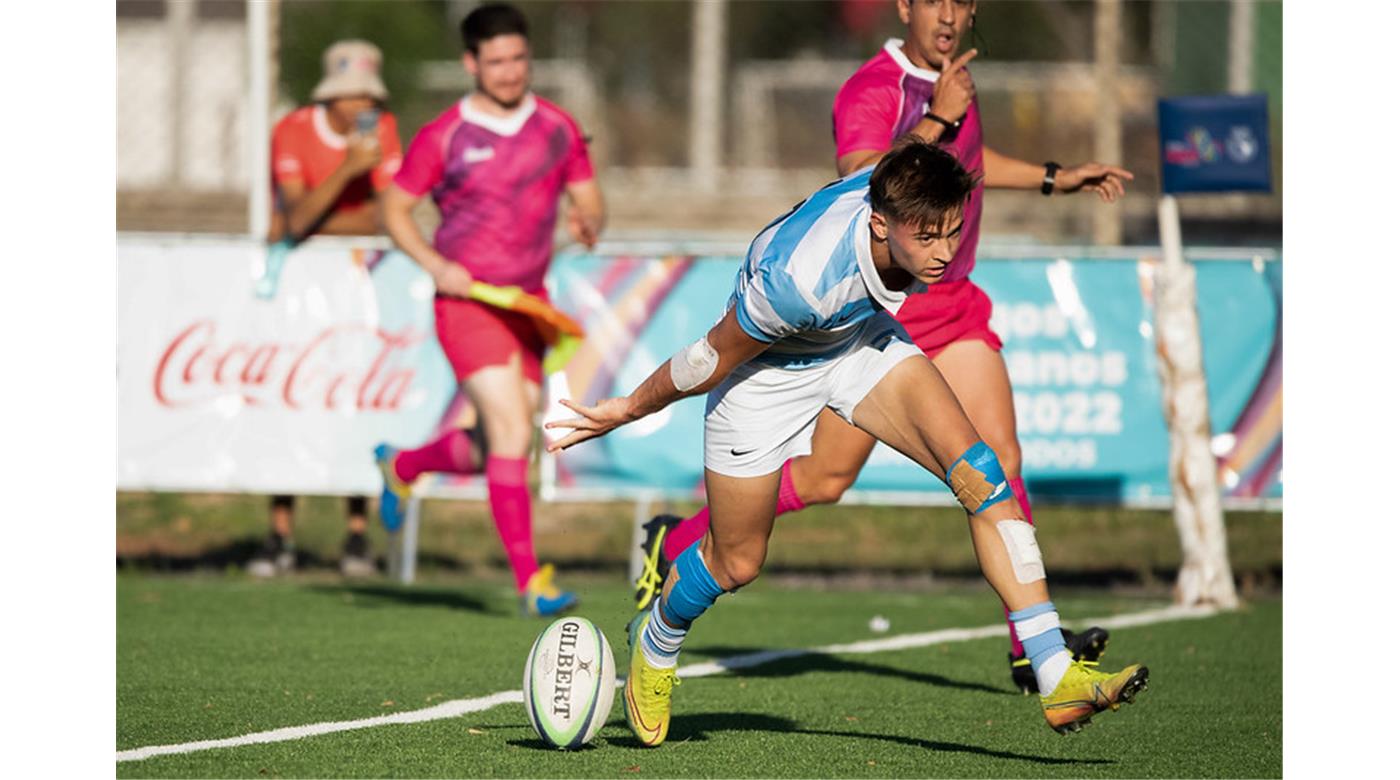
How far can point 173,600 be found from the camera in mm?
10055

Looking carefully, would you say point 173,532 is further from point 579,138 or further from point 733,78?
point 733,78

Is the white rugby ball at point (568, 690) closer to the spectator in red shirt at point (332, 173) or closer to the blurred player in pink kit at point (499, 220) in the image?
the blurred player in pink kit at point (499, 220)

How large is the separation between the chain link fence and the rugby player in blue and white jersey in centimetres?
664

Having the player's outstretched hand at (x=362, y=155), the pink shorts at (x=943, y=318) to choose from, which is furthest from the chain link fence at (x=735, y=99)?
the pink shorts at (x=943, y=318)

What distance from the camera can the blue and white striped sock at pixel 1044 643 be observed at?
5.64 m

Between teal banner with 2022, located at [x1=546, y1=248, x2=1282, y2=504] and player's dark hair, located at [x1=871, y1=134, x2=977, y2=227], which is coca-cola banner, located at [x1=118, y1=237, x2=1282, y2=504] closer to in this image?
teal banner with 2022, located at [x1=546, y1=248, x2=1282, y2=504]

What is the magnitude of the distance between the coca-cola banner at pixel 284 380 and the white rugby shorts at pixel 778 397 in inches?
210

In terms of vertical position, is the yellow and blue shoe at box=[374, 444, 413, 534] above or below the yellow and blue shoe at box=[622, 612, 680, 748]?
above

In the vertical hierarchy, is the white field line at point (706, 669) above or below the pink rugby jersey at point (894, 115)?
below

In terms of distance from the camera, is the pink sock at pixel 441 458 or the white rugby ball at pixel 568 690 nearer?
the white rugby ball at pixel 568 690

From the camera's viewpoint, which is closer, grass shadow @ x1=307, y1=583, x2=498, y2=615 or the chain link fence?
grass shadow @ x1=307, y1=583, x2=498, y2=615

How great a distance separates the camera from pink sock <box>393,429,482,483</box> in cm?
982

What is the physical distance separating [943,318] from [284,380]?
16.6 ft

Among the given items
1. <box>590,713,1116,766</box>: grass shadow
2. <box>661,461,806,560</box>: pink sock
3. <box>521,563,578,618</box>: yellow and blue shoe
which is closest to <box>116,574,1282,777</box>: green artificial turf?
<box>590,713,1116,766</box>: grass shadow
